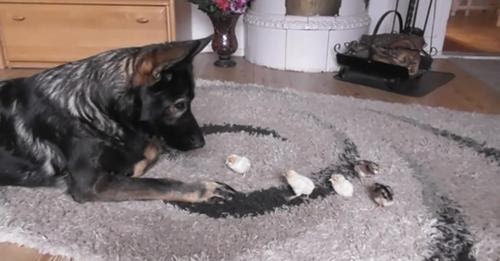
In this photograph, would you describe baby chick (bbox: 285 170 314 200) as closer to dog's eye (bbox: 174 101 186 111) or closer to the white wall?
dog's eye (bbox: 174 101 186 111)

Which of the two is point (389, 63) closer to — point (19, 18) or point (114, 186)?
point (114, 186)

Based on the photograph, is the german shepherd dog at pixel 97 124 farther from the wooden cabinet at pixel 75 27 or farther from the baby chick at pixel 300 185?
the wooden cabinet at pixel 75 27

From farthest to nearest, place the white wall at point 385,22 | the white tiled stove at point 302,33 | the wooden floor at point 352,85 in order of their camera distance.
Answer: the white wall at point 385,22, the white tiled stove at point 302,33, the wooden floor at point 352,85

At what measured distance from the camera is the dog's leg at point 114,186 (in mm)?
1296

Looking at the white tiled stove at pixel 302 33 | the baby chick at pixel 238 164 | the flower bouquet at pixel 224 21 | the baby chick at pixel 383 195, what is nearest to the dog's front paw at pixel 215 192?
the baby chick at pixel 238 164

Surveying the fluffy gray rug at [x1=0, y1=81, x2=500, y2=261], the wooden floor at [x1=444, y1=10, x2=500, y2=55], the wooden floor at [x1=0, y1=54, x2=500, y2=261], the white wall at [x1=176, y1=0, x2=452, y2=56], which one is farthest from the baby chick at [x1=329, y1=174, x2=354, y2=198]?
the wooden floor at [x1=444, y1=10, x2=500, y2=55]

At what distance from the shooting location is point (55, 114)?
Result: 1.33m

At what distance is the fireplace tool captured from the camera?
8.82 ft

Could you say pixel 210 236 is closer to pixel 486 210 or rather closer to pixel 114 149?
pixel 114 149

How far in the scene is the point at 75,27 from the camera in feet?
9.34

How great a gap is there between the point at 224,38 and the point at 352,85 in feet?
3.44

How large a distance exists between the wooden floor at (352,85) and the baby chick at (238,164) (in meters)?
1.26

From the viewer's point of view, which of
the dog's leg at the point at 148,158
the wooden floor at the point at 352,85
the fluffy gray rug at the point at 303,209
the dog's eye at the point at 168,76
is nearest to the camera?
the fluffy gray rug at the point at 303,209

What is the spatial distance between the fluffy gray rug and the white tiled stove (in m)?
1.24
